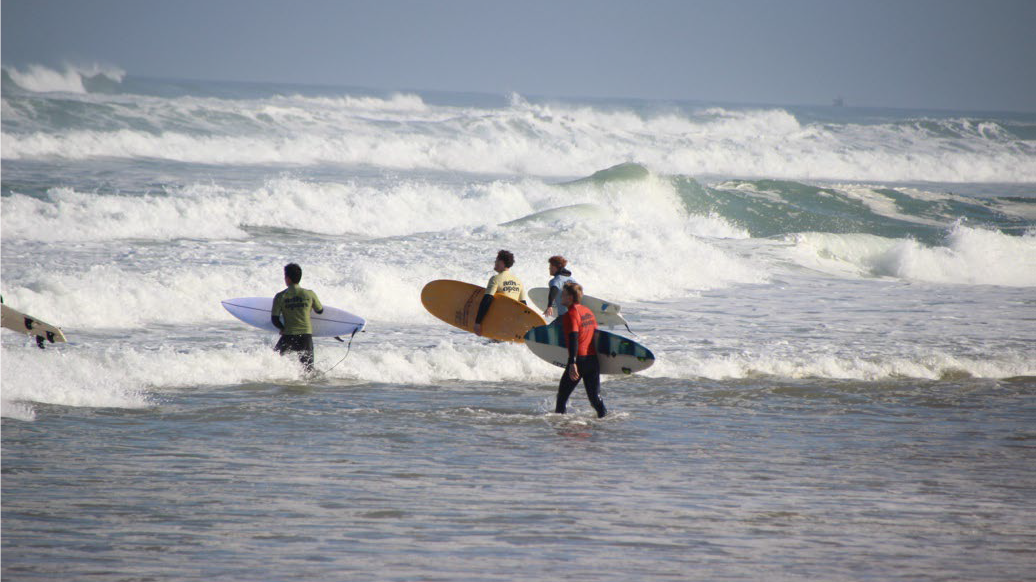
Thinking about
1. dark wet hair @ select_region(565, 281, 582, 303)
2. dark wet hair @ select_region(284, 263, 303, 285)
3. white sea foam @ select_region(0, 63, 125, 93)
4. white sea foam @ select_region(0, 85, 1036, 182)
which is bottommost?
dark wet hair @ select_region(565, 281, 582, 303)

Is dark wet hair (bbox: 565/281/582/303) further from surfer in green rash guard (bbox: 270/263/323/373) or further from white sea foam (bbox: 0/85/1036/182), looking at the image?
white sea foam (bbox: 0/85/1036/182)

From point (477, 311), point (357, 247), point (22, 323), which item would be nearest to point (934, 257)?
point (357, 247)

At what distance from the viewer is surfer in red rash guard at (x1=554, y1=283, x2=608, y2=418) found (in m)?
8.75

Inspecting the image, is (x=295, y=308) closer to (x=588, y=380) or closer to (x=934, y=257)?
(x=588, y=380)

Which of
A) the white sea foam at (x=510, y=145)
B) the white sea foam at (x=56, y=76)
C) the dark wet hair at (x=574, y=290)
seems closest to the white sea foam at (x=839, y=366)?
the dark wet hair at (x=574, y=290)

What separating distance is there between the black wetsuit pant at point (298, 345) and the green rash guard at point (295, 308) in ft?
0.19

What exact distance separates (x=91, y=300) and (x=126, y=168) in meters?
21.7

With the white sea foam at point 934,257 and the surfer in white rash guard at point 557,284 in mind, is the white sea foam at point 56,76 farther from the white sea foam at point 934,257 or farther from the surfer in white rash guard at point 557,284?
the surfer in white rash guard at point 557,284

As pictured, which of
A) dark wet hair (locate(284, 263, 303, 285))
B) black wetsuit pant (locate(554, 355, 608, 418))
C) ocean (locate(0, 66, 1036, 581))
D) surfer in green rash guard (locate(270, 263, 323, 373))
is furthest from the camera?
surfer in green rash guard (locate(270, 263, 323, 373))

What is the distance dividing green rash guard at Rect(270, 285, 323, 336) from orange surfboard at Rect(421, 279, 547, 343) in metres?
2.13

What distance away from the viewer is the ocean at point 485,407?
5.70m

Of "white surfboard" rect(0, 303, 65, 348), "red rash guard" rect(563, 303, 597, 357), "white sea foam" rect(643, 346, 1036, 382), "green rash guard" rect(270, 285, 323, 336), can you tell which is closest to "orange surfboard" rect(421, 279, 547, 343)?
"white sea foam" rect(643, 346, 1036, 382)

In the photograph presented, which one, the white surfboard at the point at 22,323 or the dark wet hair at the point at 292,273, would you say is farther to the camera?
the dark wet hair at the point at 292,273

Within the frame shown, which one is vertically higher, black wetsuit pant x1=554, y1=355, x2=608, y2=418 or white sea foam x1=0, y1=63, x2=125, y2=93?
white sea foam x1=0, y1=63, x2=125, y2=93
